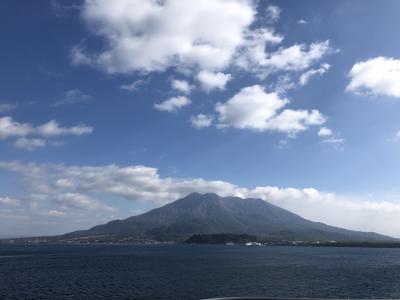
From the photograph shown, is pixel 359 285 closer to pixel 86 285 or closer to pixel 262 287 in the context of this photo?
pixel 262 287

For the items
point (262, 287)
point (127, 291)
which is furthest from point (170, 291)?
point (262, 287)

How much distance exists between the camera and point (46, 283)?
82.0m

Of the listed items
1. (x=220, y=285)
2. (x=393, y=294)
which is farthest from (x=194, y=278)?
(x=393, y=294)

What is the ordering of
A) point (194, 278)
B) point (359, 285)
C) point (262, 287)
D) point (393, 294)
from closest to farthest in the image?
point (393, 294), point (262, 287), point (359, 285), point (194, 278)

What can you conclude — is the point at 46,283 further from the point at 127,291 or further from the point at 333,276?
Result: the point at 333,276

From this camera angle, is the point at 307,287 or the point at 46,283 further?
the point at 46,283

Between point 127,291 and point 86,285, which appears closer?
point 127,291

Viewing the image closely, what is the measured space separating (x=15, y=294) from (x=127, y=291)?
17.5 metres

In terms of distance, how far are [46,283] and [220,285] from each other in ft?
108

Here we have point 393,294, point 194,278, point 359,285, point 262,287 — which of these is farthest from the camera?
point 194,278

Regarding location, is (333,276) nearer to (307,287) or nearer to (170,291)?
(307,287)

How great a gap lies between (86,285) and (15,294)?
13.8 meters

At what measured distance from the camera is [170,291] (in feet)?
233

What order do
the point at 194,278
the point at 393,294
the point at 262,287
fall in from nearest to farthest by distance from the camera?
the point at 393,294 → the point at 262,287 → the point at 194,278
